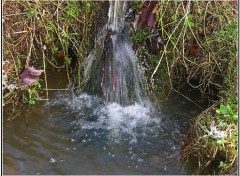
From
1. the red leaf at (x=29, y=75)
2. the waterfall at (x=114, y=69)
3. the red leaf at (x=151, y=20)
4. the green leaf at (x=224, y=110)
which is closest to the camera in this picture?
the green leaf at (x=224, y=110)

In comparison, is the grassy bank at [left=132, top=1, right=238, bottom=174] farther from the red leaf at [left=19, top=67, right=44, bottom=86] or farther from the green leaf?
the red leaf at [left=19, top=67, right=44, bottom=86]

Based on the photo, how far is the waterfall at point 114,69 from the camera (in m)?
4.12

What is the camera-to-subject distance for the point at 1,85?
353 cm

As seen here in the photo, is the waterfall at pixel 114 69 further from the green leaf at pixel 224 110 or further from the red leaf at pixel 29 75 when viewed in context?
the green leaf at pixel 224 110

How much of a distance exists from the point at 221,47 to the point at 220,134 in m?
1.04

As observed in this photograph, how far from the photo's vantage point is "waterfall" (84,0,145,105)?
162 inches

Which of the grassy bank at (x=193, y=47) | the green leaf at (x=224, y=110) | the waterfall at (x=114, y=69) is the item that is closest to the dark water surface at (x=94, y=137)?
the waterfall at (x=114, y=69)

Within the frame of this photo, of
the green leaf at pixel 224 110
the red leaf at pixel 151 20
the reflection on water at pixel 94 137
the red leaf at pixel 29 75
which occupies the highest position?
the red leaf at pixel 151 20

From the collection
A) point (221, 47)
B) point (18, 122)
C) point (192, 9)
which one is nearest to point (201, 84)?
point (221, 47)

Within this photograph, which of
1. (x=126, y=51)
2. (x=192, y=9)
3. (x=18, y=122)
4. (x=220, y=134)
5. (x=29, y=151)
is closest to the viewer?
(x=220, y=134)

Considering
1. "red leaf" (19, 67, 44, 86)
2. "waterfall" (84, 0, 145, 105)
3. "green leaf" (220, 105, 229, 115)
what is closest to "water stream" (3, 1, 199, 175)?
"waterfall" (84, 0, 145, 105)

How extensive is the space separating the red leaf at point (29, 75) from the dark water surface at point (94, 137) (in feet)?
0.97

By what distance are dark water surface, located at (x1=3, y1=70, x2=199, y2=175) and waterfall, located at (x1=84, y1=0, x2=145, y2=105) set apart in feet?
0.38

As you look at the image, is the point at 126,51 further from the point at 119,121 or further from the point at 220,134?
the point at 220,134
